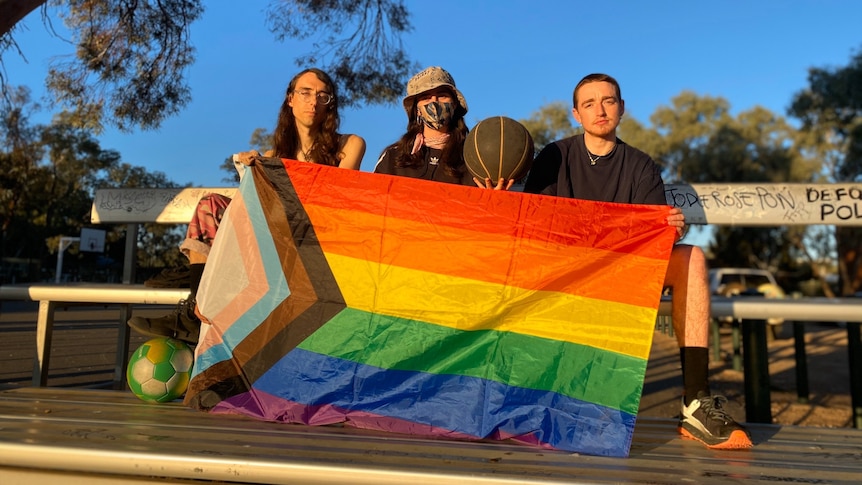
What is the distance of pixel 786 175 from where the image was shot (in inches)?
1186

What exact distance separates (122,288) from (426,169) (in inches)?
82.3

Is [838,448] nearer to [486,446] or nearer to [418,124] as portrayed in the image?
[486,446]

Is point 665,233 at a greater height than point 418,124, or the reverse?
point 418,124

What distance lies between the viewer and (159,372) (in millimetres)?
2746

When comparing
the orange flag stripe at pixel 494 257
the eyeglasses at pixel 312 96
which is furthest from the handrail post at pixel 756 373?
the eyeglasses at pixel 312 96

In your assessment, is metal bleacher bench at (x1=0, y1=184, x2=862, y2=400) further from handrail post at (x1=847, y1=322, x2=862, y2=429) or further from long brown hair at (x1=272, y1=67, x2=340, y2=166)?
long brown hair at (x1=272, y1=67, x2=340, y2=166)

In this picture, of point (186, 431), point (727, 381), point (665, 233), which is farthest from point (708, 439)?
point (727, 381)

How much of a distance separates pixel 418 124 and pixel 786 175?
3298cm

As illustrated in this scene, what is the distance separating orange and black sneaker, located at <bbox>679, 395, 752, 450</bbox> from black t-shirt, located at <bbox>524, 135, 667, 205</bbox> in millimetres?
963

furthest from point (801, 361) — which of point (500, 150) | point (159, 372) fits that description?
point (159, 372)

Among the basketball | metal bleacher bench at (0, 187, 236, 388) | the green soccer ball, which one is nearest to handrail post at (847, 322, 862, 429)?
the basketball

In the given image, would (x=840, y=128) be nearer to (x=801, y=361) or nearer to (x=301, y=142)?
(x=801, y=361)

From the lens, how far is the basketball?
8.79 ft

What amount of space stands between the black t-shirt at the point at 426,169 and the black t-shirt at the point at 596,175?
17.2 inches
